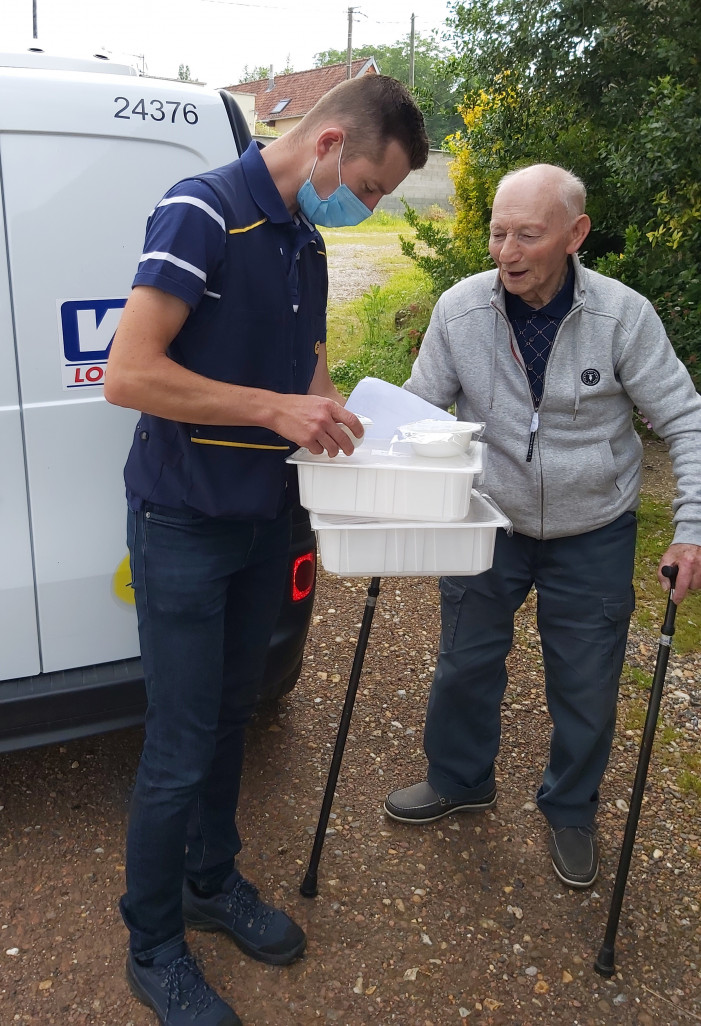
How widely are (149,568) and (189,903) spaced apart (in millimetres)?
1123

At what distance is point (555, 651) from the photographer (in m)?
2.93

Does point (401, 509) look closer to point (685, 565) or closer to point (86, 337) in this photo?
point (685, 565)

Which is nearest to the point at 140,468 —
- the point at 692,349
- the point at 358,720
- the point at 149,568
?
the point at 149,568

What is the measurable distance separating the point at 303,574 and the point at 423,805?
936mm

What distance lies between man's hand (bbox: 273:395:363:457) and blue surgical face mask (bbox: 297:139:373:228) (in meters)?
0.48

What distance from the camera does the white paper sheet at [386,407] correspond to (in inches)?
96.7

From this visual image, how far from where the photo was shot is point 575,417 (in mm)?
2699

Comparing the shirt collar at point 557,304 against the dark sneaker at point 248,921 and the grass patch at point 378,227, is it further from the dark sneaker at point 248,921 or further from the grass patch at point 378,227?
the grass patch at point 378,227

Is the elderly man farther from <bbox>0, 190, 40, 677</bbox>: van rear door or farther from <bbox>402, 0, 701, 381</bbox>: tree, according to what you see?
<bbox>402, 0, 701, 381</bbox>: tree

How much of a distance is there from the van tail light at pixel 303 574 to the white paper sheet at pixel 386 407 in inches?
28.5

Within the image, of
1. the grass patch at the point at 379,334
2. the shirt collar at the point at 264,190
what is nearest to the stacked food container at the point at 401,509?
the shirt collar at the point at 264,190

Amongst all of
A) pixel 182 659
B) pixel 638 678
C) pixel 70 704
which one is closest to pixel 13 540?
pixel 70 704

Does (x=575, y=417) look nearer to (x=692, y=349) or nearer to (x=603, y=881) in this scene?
(x=603, y=881)

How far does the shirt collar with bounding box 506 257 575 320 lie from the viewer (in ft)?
8.86
